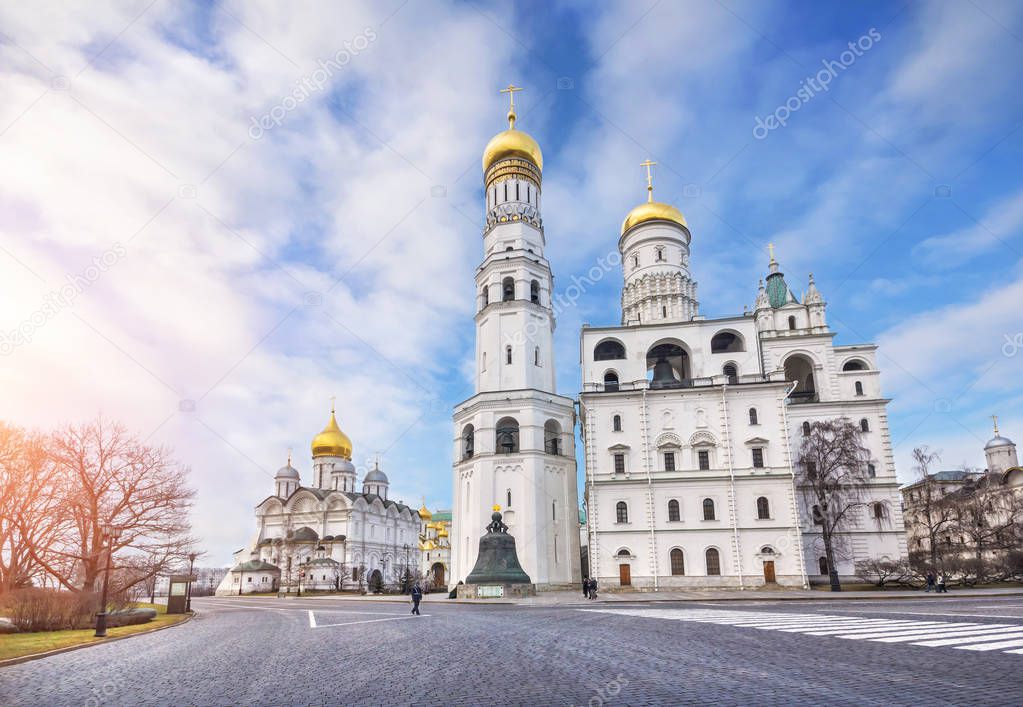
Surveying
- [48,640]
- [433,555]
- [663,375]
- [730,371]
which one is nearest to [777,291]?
[730,371]

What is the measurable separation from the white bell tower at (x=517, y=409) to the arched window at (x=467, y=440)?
0.23ft

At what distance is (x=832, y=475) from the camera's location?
3869 centimetres

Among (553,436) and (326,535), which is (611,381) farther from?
(326,535)

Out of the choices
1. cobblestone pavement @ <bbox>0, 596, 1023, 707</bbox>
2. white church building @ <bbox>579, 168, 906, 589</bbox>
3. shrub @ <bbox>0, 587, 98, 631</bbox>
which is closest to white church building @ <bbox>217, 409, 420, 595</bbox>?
white church building @ <bbox>579, 168, 906, 589</bbox>

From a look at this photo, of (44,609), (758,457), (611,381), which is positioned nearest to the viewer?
(44,609)

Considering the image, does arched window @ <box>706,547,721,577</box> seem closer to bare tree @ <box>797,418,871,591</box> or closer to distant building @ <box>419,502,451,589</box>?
bare tree @ <box>797,418,871,591</box>

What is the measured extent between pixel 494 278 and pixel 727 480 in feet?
66.5

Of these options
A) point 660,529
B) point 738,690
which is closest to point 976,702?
point 738,690

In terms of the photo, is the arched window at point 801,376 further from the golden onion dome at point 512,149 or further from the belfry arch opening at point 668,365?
the golden onion dome at point 512,149

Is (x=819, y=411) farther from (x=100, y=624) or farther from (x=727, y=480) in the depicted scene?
(x=100, y=624)

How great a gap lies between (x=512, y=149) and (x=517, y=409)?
65.1ft

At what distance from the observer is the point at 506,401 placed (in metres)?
42.7

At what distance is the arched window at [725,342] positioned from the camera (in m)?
43.0

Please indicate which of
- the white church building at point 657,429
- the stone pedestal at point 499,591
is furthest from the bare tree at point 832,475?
the stone pedestal at point 499,591
